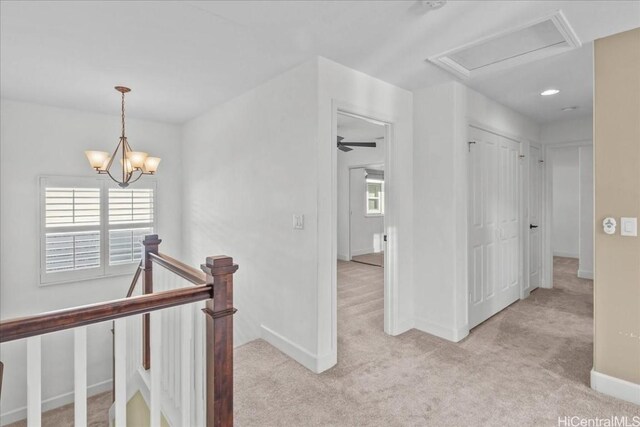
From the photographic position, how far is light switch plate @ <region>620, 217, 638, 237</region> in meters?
2.11

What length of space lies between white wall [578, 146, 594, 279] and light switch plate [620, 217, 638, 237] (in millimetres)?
3930

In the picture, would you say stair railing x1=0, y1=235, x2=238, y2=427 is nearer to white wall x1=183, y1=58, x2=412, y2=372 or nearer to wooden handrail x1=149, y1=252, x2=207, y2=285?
wooden handrail x1=149, y1=252, x2=207, y2=285

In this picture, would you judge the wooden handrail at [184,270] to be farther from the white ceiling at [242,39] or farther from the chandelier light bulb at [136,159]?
the white ceiling at [242,39]

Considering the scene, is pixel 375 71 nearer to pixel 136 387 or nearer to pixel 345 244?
pixel 136 387

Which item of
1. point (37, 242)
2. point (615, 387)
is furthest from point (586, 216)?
point (37, 242)

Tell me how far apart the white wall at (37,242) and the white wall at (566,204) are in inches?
325

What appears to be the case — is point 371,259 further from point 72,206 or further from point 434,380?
point 72,206

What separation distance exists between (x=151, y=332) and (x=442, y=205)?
2541mm

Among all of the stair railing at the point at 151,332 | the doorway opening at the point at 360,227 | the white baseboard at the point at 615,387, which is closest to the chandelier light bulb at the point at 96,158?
the stair railing at the point at 151,332

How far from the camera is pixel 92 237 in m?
4.21

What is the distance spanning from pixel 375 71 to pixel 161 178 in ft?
11.3

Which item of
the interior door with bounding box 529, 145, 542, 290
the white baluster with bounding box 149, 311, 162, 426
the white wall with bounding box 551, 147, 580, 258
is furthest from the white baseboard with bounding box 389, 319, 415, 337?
the white wall with bounding box 551, 147, 580, 258

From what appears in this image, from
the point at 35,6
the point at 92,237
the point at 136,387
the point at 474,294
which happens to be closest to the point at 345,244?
the point at 474,294

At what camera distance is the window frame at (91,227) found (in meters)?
3.85
